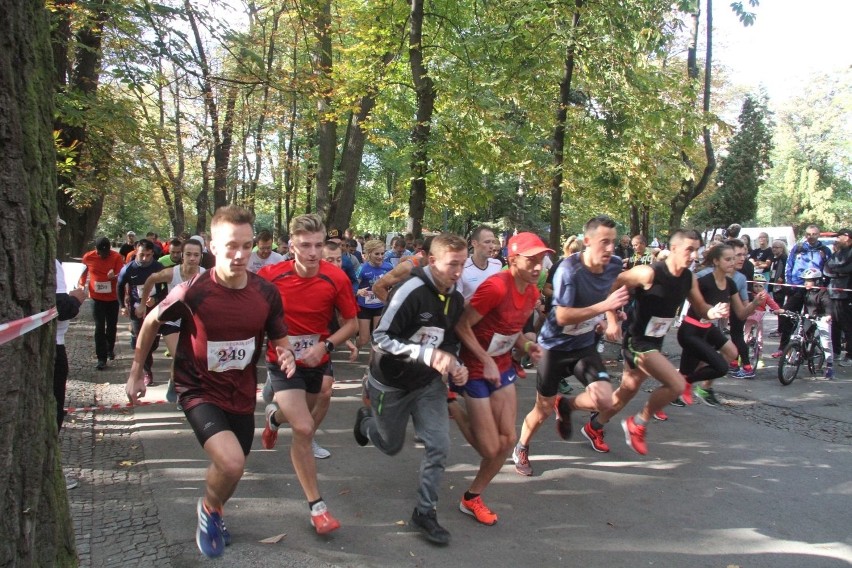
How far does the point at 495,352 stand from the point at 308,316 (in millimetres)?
1404

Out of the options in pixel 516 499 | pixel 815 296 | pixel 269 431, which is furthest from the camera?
pixel 815 296

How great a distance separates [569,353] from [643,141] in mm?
7310

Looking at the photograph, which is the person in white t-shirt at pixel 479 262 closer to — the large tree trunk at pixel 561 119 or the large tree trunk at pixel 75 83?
the large tree trunk at pixel 561 119

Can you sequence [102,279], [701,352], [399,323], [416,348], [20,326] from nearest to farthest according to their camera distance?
[20,326] < [416,348] < [399,323] < [701,352] < [102,279]

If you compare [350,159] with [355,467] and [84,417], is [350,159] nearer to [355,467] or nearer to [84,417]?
[84,417]

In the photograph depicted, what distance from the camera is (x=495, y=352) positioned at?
15.5 feet

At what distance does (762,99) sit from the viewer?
151ft

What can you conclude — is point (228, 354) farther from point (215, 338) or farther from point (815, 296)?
point (815, 296)

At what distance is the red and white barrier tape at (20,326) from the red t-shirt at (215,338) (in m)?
1.09

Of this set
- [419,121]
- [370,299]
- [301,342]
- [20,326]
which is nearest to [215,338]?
[301,342]

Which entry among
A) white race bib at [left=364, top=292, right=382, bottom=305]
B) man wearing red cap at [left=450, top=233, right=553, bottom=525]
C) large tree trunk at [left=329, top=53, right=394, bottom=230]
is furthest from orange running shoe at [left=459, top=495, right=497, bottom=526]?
large tree trunk at [left=329, top=53, right=394, bottom=230]

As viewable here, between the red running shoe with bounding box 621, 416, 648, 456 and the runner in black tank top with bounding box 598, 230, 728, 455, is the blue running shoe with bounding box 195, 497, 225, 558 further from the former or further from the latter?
the red running shoe with bounding box 621, 416, 648, 456

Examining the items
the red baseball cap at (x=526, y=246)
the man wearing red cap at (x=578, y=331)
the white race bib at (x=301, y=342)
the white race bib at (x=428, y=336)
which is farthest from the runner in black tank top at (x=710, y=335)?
the white race bib at (x=301, y=342)

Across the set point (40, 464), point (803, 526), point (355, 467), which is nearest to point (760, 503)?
point (803, 526)
